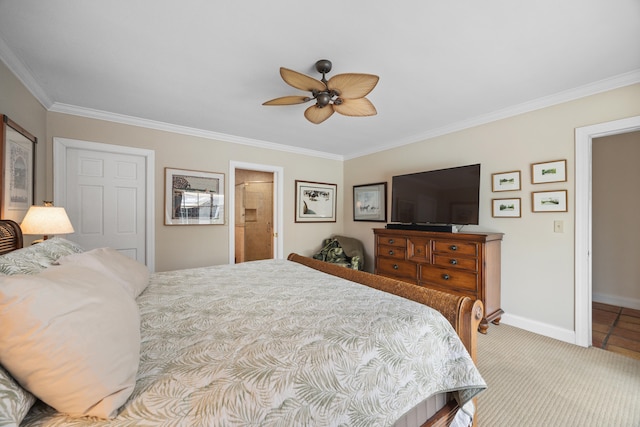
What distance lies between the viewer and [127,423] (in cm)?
68

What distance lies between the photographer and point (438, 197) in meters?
3.29

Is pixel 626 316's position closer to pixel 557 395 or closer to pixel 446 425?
pixel 557 395

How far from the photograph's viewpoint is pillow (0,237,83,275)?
109cm

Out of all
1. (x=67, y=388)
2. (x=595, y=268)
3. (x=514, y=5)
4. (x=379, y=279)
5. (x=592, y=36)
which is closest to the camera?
(x=67, y=388)

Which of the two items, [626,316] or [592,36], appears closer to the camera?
[592,36]

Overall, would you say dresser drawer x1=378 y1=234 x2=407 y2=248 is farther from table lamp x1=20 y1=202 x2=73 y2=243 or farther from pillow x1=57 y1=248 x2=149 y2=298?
table lamp x1=20 y1=202 x2=73 y2=243

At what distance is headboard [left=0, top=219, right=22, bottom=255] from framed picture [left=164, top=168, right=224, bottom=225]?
1.66 meters

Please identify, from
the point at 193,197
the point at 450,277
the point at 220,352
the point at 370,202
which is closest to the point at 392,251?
the point at 450,277

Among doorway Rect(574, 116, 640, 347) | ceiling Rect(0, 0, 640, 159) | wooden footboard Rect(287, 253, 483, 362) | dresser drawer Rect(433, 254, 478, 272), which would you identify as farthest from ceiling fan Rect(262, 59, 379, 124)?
doorway Rect(574, 116, 640, 347)

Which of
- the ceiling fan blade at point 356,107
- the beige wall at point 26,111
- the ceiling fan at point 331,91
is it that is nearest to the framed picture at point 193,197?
the beige wall at point 26,111

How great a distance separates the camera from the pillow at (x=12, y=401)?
0.56 m

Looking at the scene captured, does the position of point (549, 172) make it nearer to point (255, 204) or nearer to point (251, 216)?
point (255, 204)

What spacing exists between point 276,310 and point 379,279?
2.88ft

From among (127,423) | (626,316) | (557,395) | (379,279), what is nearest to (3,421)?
(127,423)
